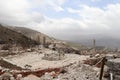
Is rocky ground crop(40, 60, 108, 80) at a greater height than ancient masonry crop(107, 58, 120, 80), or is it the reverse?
ancient masonry crop(107, 58, 120, 80)

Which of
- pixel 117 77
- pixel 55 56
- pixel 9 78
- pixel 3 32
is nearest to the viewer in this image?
pixel 117 77

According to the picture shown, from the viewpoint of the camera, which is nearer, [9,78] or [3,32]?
[9,78]

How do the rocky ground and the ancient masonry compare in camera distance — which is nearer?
the ancient masonry

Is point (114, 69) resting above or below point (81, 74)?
above

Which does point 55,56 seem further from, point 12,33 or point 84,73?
point 12,33

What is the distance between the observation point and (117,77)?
12.9 meters

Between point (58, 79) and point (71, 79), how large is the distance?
3.41 feet

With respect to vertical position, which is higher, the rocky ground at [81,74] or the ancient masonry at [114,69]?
the ancient masonry at [114,69]

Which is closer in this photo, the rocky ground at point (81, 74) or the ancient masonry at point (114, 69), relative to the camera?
the ancient masonry at point (114, 69)

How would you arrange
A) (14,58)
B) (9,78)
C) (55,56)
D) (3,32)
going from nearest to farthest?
(9,78) < (55,56) < (14,58) < (3,32)

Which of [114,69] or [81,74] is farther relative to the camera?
[81,74]

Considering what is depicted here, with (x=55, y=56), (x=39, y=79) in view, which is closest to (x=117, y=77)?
(x=39, y=79)

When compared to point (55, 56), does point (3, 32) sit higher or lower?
higher

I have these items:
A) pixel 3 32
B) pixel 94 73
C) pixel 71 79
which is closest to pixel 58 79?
pixel 71 79
